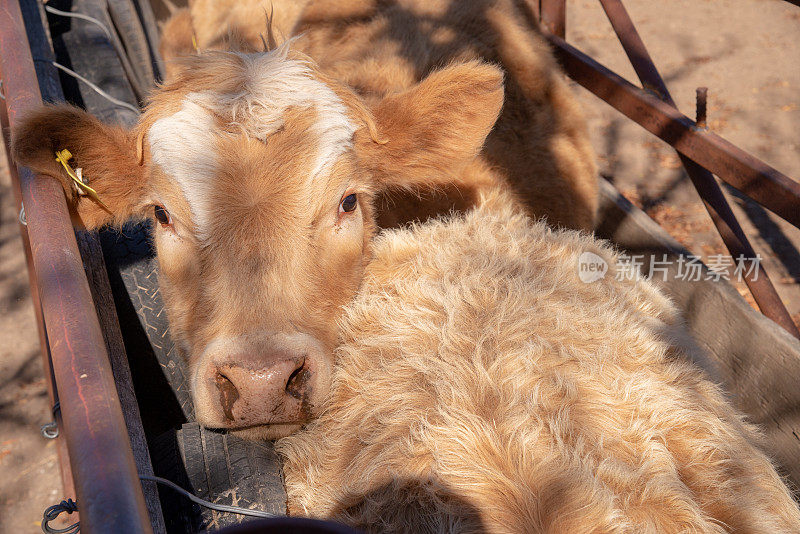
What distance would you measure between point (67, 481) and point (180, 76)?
178cm

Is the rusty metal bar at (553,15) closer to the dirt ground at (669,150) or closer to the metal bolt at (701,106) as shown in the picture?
the metal bolt at (701,106)

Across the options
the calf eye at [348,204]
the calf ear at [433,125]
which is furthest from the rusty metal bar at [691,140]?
the calf eye at [348,204]

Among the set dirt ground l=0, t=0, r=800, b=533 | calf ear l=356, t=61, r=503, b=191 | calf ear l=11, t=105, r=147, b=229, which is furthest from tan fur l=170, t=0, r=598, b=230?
dirt ground l=0, t=0, r=800, b=533

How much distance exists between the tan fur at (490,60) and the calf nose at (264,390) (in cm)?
121

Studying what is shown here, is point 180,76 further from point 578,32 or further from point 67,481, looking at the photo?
point 578,32

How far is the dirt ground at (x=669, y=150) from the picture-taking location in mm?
3898

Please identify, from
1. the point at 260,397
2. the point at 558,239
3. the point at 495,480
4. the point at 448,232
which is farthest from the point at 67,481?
the point at 558,239

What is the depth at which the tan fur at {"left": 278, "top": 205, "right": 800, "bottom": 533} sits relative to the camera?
131 centimetres

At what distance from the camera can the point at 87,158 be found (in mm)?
2123

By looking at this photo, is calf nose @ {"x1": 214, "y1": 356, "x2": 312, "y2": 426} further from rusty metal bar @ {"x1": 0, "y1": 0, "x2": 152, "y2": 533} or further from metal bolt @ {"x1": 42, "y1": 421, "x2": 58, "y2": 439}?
metal bolt @ {"x1": 42, "y1": 421, "x2": 58, "y2": 439}

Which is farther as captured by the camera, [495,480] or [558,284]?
[558,284]

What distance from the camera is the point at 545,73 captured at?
3.50m

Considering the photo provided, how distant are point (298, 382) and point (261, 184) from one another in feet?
2.20

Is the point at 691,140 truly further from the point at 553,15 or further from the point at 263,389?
the point at 263,389
